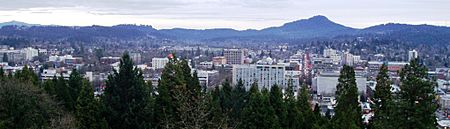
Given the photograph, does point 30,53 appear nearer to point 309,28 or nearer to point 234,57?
point 234,57

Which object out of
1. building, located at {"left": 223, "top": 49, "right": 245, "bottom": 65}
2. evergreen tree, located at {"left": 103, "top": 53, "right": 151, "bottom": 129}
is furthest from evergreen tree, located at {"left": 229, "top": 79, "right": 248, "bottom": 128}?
building, located at {"left": 223, "top": 49, "right": 245, "bottom": 65}

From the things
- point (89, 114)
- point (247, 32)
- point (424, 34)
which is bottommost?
point (89, 114)

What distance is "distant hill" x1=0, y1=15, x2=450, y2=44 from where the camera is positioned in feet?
383

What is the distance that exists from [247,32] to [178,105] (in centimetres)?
16252

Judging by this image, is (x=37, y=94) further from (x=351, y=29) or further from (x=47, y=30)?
(x=351, y=29)

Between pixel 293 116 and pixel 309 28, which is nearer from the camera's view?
pixel 293 116

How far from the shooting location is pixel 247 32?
178 m

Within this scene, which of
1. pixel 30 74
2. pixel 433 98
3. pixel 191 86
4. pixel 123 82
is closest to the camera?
pixel 433 98

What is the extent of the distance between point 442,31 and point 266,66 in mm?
85024

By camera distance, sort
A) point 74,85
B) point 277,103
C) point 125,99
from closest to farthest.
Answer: point 125,99 < point 277,103 < point 74,85

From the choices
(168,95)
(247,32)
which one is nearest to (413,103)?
(168,95)

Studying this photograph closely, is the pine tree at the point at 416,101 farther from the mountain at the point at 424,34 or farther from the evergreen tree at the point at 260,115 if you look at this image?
the mountain at the point at 424,34

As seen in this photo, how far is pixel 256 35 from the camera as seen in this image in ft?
562

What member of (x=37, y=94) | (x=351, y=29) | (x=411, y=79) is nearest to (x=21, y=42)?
(x=37, y=94)
